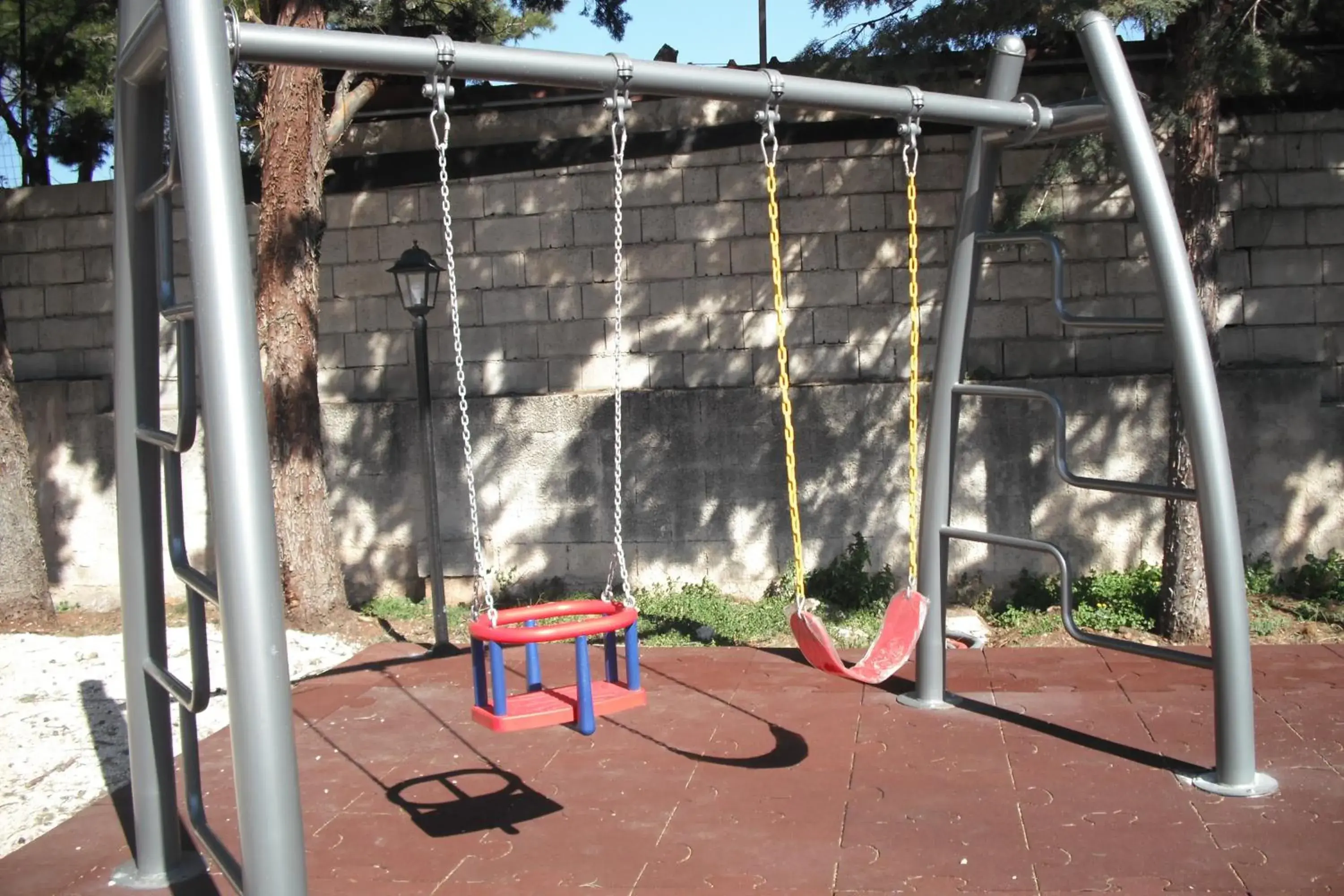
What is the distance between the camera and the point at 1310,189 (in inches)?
289

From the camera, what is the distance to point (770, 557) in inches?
314

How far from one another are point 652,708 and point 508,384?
331 centimetres

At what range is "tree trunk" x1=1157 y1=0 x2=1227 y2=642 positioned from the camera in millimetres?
6426

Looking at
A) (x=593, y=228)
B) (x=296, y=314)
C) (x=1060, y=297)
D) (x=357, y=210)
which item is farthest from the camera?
(x=357, y=210)

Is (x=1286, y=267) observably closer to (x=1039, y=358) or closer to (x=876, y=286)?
(x=1039, y=358)

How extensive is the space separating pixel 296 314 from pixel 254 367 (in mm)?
4857

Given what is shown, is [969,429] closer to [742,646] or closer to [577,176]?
[742,646]

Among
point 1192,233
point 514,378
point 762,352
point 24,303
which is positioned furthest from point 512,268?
point 1192,233

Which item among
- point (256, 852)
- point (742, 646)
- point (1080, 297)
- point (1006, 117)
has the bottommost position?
point (742, 646)

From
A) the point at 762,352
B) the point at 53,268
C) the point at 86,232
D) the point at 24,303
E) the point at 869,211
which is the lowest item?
the point at 762,352

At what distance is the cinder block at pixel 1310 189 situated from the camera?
24.0 ft

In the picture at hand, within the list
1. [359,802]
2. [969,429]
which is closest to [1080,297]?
[969,429]

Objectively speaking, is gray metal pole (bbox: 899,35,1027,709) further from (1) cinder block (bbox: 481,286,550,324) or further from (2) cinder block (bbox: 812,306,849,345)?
(1) cinder block (bbox: 481,286,550,324)

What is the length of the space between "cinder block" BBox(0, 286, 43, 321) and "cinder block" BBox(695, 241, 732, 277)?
4.68 m
